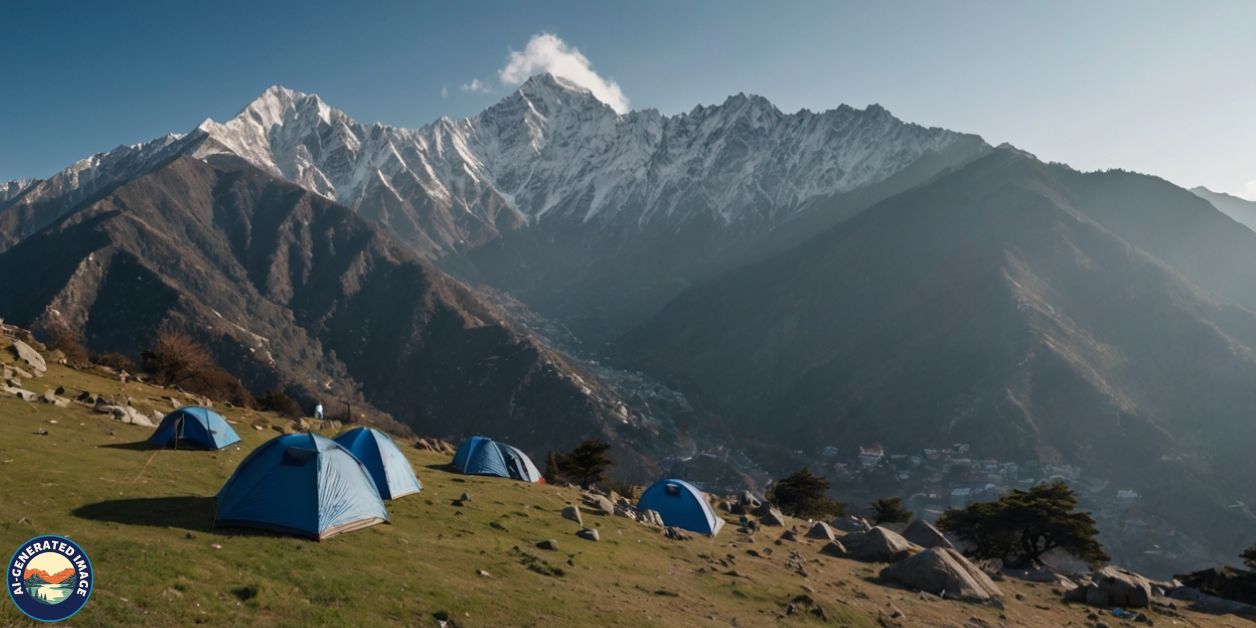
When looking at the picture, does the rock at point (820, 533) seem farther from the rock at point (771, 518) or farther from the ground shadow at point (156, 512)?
the ground shadow at point (156, 512)

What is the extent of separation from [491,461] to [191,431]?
55.8 feet

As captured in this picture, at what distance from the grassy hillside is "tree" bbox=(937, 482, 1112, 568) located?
11224 mm

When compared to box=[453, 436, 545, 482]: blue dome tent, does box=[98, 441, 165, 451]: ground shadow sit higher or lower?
lower

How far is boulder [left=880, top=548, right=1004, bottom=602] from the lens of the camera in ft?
84.7

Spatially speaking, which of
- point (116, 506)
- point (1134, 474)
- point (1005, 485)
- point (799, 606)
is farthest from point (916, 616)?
point (1134, 474)

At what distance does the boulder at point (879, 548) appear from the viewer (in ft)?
103

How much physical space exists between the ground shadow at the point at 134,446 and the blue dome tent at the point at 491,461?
16478 mm

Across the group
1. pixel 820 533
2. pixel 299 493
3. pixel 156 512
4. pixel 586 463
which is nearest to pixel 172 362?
pixel 586 463

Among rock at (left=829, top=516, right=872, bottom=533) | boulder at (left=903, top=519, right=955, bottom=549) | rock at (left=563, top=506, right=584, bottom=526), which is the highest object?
boulder at (left=903, top=519, right=955, bottom=549)

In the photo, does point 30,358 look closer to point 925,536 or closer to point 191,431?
point 191,431

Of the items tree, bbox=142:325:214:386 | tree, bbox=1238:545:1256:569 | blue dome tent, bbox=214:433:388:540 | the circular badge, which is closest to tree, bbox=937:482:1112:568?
tree, bbox=1238:545:1256:569

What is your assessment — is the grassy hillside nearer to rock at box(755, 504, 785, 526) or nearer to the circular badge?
the circular badge

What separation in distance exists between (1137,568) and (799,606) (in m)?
152

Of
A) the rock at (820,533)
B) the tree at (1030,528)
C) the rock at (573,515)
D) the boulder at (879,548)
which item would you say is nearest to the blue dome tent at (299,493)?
the rock at (573,515)
